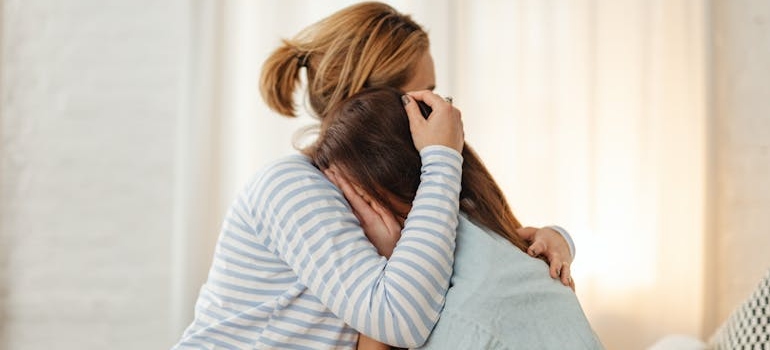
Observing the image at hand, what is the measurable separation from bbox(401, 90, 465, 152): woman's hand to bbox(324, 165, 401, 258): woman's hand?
104 mm

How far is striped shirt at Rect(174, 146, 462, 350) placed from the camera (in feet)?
3.28

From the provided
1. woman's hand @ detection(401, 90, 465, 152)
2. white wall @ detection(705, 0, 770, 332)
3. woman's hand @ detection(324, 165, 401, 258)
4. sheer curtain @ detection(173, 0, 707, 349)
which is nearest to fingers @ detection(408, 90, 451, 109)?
woman's hand @ detection(401, 90, 465, 152)

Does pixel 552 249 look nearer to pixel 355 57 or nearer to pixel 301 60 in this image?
pixel 355 57

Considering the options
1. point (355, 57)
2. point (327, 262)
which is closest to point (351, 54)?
point (355, 57)

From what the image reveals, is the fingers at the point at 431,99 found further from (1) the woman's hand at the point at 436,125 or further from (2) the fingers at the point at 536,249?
(2) the fingers at the point at 536,249

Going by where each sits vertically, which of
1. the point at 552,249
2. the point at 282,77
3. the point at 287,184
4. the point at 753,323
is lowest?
the point at 753,323

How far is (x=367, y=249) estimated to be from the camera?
41.2 inches

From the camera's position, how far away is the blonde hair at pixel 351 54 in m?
1.42

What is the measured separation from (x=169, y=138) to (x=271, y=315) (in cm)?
156

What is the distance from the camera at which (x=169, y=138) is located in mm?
2547

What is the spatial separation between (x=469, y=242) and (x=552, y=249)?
0.23 metres

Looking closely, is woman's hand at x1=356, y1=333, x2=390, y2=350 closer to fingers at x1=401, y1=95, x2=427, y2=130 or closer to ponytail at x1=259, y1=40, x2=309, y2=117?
fingers at x1=401, y1=95, x2=427, y2=130

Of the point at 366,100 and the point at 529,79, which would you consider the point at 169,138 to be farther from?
the point at 366,100

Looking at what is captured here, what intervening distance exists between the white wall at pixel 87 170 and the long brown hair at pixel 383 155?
58.3 inches
